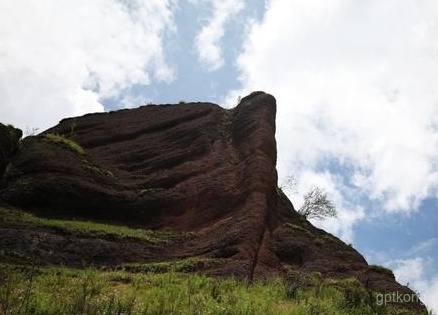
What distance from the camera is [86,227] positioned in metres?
26.0

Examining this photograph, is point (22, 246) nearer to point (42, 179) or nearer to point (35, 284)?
point (35, 284)

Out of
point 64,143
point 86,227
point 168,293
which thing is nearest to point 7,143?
point 64,143

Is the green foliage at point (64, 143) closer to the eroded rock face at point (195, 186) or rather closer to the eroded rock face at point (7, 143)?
the eroded rock face at point (195, 186)

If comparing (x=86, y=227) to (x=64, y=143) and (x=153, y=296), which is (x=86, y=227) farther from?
(x=64, y=143)

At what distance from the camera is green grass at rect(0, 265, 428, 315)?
1277 centimetres

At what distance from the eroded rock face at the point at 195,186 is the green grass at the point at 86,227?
3.92 feet

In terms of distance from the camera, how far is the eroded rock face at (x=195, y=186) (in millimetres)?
24281

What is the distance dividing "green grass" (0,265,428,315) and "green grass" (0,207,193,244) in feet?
19.0

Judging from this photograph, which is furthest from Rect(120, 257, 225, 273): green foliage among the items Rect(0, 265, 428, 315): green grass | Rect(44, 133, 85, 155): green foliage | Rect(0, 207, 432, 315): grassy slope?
Rect(44, 133, 85, 155): green foliage

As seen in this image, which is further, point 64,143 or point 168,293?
point 64,143

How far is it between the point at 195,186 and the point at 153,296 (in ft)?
52.9

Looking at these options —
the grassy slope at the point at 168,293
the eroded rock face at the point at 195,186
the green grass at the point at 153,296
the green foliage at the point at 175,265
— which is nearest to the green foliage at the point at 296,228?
the eroded rock face at the point at 195,186

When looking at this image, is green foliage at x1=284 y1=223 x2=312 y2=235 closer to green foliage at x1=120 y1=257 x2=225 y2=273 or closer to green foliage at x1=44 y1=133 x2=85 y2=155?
green foliage at x1=120 y1=257 x2=225 y2=273

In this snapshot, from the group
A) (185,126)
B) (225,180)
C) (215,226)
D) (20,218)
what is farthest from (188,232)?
(185,126)
